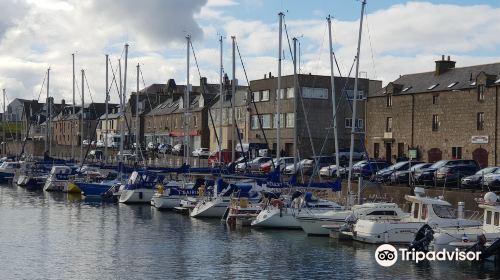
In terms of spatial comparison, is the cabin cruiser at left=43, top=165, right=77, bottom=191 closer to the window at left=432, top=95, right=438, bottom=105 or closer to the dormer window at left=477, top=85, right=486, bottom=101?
the window at left=432, top=95, right=438, bottom=105

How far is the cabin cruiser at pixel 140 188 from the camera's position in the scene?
2478 inches

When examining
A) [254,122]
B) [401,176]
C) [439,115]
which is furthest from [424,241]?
[254,122]

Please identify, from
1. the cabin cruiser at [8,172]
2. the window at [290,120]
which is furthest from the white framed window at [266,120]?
the cabin cruiser at [8,172]

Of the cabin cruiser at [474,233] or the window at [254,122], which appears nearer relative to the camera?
the cabin cruiser at [474,233]

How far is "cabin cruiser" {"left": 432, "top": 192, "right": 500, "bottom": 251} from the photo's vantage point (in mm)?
33312

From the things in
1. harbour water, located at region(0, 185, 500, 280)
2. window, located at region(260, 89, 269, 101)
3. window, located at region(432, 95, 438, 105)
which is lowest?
harbour water, located at region(0, 185, 500, 280)

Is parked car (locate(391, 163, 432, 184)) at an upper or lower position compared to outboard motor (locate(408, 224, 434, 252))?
upper

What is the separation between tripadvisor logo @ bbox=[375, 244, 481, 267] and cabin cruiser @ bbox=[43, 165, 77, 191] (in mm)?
47039

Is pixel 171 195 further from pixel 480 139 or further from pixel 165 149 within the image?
pixel 165 149

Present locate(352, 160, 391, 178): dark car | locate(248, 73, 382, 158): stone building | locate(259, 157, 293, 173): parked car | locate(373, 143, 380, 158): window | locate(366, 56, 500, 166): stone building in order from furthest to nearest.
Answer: locate(248, 73, 382, 158): stone building → locate(373, 143, 380, 158): window → locate(259, 157, 293, 173): parked car → locate(366, 56, 500, 166): stone building → locate(352, 160, 391, 178): dark car

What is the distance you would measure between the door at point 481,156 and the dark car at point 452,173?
39.2 feet

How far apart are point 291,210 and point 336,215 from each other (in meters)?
3.34

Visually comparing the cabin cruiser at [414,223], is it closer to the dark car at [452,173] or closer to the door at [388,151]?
the dark car at [452,173]

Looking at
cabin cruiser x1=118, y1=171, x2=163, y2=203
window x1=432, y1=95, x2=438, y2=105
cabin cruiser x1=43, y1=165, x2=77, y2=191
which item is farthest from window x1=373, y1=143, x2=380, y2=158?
cabin cruiser x1=43, y1=165, x2=77, y2=191
